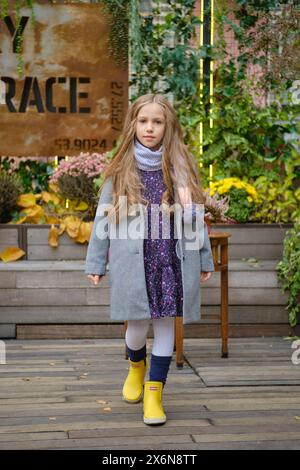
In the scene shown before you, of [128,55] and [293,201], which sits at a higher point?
[128,55]

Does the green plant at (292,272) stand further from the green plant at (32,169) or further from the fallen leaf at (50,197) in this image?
the green plant at (32,169)

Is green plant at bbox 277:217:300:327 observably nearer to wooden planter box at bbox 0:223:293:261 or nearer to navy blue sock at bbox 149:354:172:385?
wooden planter box at bbox 0:223:293:261

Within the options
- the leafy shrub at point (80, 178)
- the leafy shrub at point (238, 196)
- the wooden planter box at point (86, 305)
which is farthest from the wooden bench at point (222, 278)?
the leafy shrub at point (80, 178)

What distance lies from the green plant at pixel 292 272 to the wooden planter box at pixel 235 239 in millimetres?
435

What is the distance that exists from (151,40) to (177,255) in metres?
3.42

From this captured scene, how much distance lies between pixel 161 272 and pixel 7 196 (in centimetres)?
267

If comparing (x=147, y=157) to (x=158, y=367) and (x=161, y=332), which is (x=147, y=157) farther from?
(x=158, y=367)

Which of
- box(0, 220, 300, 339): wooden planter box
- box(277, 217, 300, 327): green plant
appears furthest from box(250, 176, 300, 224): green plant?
box(0, 220, 300, 339): wooden planter box

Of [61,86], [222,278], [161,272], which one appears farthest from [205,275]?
[61,86]

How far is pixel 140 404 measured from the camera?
12.4 feet

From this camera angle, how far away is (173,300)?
11.4ft

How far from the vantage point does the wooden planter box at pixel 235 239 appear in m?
5.76

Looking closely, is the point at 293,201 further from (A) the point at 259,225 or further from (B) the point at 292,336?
(B) the point at 292,336
